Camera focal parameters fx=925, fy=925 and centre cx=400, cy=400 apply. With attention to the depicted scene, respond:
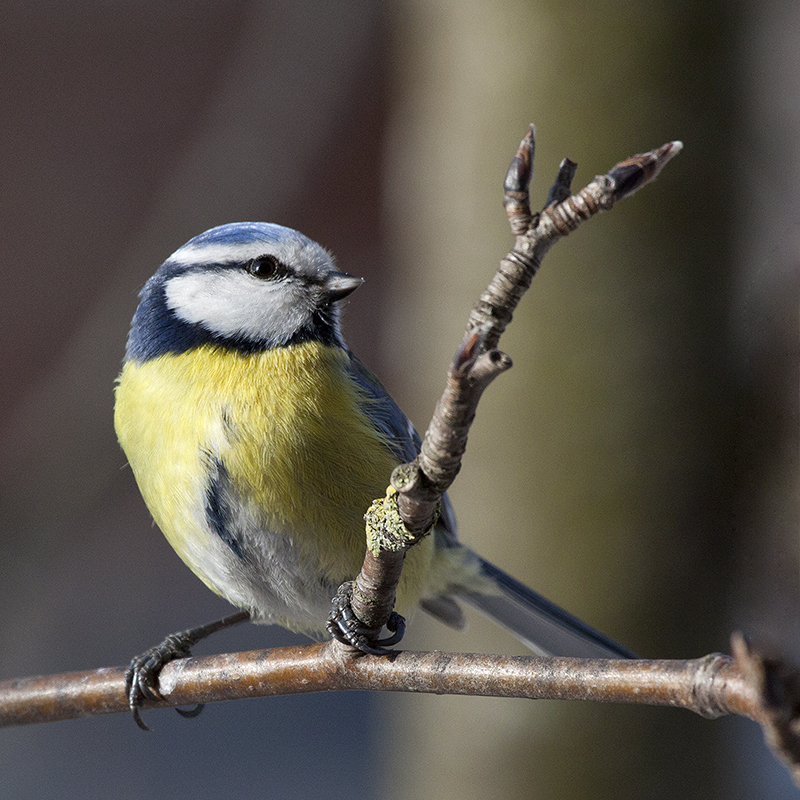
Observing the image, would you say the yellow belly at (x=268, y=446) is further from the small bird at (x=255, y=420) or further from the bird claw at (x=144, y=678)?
the bird claw at (x=144, y=678)

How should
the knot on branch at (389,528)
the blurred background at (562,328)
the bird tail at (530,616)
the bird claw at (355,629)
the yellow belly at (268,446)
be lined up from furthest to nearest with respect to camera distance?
the blurred background at (562,328) → the bird tail at (530,616) → the yellow belly at (268,446) → the bird claw at (355,629) → the knot on branch at (389,528)

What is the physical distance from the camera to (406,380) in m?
1.41

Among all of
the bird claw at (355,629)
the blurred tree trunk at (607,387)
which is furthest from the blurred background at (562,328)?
the bird claw at (355,629)

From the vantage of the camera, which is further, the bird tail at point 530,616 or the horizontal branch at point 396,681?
the bird tail at point 530,616

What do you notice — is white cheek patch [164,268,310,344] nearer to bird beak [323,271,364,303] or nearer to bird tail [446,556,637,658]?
bird beak [323,271,364,303]

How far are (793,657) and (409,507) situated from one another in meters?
0.19

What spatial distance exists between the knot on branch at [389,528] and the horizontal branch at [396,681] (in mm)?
128

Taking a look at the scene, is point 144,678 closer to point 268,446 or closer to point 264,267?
point 268,446

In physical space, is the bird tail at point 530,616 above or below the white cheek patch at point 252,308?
below

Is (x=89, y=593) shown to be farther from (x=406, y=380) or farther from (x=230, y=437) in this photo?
(x=230, y=437)

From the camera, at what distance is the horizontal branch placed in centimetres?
48

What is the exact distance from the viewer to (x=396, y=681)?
62 centimetres

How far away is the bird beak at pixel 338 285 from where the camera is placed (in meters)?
0.73

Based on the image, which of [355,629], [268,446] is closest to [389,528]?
[355,629]
